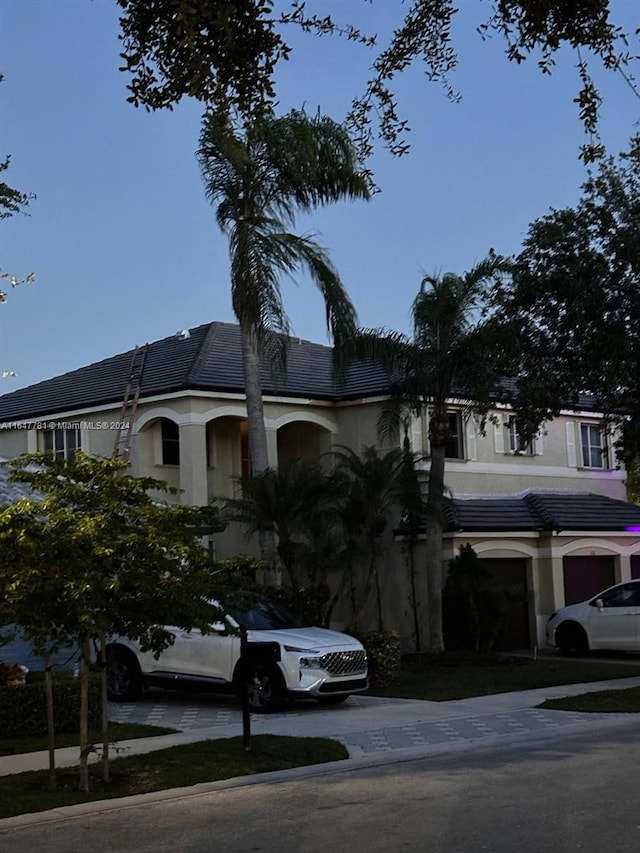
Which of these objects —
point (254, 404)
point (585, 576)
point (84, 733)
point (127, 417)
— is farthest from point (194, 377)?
point (84, 733)

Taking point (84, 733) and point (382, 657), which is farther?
point (382, 657)

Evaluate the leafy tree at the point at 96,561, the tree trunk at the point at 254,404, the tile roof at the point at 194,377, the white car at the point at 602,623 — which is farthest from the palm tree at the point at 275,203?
the leafy tree at the point at 96,561

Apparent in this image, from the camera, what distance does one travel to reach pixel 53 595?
10961mm

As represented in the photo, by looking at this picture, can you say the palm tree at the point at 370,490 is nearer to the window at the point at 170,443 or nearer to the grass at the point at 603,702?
the window at the point at 170,443

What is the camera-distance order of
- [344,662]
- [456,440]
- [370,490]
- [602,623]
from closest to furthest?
[344,662] → [602,623] → [370,490] → [456,440]

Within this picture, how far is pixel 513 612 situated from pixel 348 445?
5908mm

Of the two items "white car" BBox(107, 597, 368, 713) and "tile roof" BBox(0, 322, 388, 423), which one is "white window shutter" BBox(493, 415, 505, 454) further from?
"white car" BBox(107, 597, 368, 713)

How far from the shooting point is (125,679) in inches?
758

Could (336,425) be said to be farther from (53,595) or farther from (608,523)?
(53,595)

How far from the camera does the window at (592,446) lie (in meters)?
34.2

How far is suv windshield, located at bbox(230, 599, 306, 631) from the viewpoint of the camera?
18.5 metres

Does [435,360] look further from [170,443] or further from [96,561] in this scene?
[96,561]

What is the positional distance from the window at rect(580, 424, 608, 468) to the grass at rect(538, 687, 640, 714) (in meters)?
16.1

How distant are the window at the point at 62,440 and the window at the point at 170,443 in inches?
92.1
